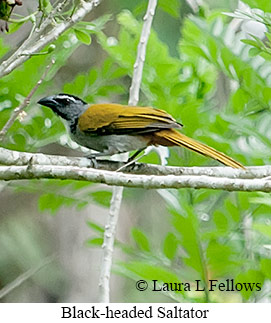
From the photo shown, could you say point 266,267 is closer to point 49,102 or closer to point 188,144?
point 188,144

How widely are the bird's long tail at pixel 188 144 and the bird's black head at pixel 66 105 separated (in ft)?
1.56

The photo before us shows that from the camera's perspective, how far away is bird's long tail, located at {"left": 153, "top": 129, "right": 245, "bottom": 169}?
3.08 metres

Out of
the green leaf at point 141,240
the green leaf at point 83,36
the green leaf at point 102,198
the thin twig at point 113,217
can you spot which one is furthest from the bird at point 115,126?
the green leaf at point 83,36

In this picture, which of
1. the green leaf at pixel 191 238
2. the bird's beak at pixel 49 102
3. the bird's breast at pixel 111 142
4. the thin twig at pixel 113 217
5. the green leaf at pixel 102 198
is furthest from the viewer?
the green leaf at pixel 102 198

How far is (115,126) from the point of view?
3.62m

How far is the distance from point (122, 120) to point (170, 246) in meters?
0.62

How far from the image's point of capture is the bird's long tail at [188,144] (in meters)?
3.08

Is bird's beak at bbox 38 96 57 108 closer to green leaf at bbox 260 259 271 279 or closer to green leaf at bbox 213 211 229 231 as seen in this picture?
green leaf at bbox 213 211 229 231

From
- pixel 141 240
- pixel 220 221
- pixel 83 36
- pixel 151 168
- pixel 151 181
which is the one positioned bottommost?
pixel 141 240

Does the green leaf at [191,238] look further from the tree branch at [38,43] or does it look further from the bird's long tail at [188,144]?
the tree branch at [38,43]

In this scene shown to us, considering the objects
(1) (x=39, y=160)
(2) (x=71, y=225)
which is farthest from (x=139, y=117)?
(2) (x=71, y=225)

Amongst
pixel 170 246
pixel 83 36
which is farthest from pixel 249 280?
pixel 83 36

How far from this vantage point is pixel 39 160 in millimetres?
2852

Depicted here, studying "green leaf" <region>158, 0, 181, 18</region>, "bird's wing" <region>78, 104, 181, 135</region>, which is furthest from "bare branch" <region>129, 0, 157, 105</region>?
"green leaf" <region>158, 0, 181, 18</region>
